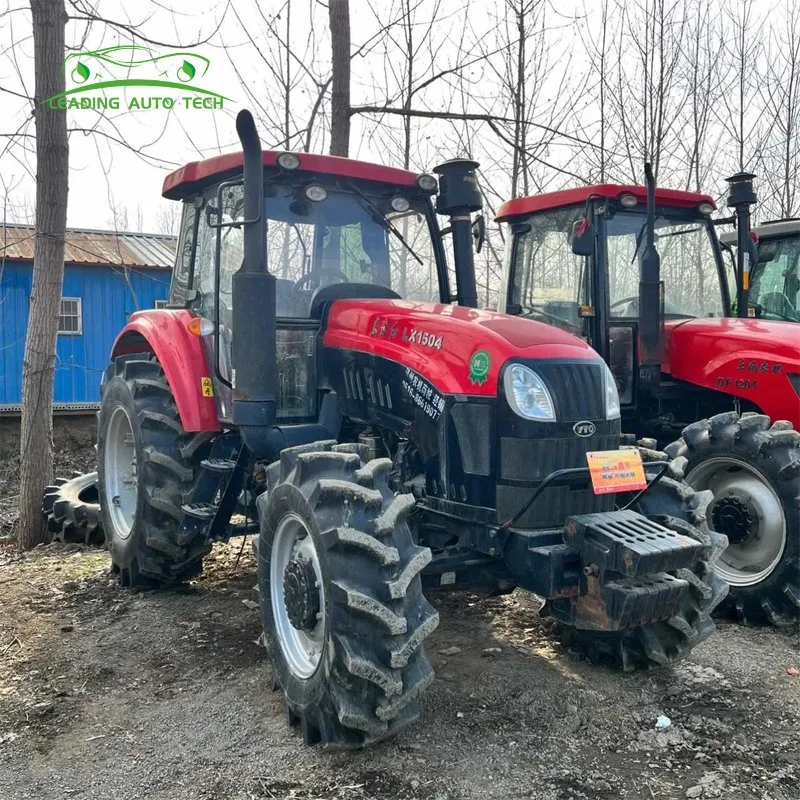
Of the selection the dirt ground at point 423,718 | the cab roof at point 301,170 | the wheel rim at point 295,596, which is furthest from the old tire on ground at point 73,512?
the wheel rim at point 295,596

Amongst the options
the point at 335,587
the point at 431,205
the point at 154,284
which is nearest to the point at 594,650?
the point at 335,587

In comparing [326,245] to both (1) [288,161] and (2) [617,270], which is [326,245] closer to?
(1) [288,161]

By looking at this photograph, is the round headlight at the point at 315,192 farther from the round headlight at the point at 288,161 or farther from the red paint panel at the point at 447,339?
the red paint panel at the point at 447,339

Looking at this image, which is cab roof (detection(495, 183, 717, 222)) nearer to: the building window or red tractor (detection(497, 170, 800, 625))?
red tractor (detection(497, 170, 800, 625))

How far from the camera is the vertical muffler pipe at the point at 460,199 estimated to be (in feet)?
15.2

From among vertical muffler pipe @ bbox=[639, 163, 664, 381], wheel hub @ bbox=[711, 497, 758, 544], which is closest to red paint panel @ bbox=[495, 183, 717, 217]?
vertical muffler pipe @ bbox=[639, 163, 664, 381]

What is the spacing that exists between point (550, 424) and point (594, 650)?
52.4 inches

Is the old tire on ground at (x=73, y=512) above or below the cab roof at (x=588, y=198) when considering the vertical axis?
below

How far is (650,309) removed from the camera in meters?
5.93

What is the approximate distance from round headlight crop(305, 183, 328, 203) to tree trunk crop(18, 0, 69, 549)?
3653mm

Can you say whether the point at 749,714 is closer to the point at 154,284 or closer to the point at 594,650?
the point at 594,650

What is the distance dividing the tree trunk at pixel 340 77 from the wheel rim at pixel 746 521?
5536mm

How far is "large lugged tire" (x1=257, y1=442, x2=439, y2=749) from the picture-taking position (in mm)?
3203

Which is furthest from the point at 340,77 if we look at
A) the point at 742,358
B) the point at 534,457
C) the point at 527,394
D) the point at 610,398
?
the point at 534,457
